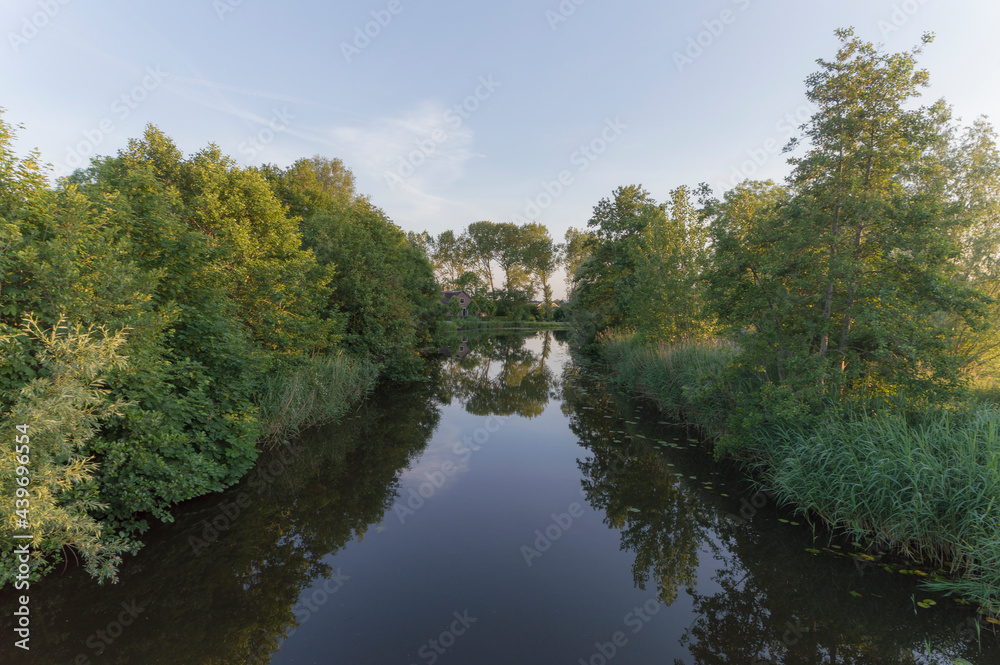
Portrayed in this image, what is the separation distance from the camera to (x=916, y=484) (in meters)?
5.65

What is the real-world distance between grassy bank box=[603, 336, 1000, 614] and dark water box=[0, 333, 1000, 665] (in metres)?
0.47

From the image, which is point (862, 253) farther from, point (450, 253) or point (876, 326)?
point (450, 253)

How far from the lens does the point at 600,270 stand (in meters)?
29.6

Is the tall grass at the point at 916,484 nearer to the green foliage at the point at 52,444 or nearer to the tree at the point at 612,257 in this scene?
the green foliage at the point at 52,444

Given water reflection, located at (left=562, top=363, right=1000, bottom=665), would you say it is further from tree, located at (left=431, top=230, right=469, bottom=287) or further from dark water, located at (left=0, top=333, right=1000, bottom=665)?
tree, located at (left=431, top=230, right=469, bottom=287)

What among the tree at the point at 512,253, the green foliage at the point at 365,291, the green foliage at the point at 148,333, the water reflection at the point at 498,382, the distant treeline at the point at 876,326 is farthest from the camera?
the tree at the point at 512,253

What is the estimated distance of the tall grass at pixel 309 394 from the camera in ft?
35.3

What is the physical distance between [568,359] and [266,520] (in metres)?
27.2

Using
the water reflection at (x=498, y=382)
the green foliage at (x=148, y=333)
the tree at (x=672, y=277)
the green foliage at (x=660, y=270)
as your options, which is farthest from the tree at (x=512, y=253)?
the green foliage at (x=148, y=333)

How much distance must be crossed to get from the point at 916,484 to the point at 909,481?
29 cm

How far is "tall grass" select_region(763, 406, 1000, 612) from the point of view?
5098 millimetres

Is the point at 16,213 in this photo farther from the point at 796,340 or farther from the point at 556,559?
the point at 796,340

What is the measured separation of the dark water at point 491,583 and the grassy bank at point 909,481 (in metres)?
0.47

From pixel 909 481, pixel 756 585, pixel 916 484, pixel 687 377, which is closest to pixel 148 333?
pixel 756 585
